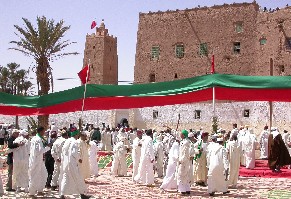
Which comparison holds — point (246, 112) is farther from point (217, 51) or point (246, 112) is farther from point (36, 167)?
point (36, 167)

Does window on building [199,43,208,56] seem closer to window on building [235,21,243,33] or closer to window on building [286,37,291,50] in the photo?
window on building [235,21,243,33]

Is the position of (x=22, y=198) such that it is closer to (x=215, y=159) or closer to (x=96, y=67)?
(x=215, y=159)

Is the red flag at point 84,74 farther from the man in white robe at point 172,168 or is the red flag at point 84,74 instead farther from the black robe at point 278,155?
the black robe at point 278,155

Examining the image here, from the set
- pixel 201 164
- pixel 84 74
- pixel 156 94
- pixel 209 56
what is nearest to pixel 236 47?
pixel 209 56

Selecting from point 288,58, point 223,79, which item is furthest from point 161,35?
point 223,79

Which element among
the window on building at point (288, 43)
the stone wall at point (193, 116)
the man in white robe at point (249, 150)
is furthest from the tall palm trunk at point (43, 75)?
the window on building at point (288, 43)

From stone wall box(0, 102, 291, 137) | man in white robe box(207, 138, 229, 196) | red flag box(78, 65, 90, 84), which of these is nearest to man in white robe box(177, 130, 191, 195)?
man in white robe box(207, 138, 229, 196)

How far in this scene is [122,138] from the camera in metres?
16.1

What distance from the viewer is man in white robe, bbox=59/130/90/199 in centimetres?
1021

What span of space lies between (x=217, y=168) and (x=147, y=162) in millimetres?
2387

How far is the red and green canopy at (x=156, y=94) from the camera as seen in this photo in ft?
40.3

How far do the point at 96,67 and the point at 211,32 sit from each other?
39.1 feet

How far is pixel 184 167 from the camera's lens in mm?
11391

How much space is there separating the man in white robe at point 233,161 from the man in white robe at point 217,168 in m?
1.88
